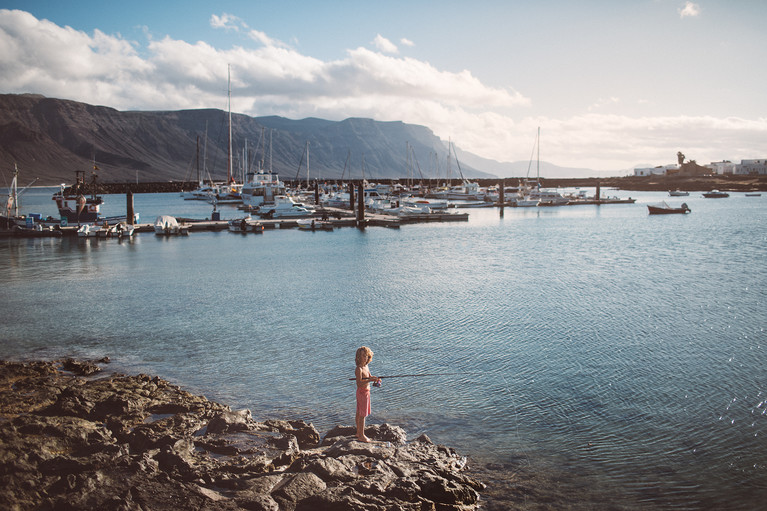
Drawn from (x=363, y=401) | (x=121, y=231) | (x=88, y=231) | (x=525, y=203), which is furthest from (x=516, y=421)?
(x=525, y=203)

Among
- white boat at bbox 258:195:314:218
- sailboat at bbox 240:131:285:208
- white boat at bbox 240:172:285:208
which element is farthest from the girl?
white boat at bbox 240:172:285:208

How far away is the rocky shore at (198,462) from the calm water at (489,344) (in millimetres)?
1386

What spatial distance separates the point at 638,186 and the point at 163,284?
185143mm

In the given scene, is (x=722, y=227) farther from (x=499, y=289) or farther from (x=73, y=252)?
(x=73, y=252)

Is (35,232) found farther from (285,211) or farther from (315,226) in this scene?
(285,211)

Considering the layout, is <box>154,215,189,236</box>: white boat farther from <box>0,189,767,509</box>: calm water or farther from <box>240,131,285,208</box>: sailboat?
<box>240,131,285,208</box>: sailboat

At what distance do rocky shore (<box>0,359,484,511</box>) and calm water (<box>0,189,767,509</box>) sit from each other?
139 centimetres

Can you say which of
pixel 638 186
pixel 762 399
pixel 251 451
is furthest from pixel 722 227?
pixel 638 186

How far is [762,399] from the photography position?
12.9 m

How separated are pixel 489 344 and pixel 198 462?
10430 mm

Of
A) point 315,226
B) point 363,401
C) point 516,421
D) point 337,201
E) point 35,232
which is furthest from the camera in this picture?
point 337,201

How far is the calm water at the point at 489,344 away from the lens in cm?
1034

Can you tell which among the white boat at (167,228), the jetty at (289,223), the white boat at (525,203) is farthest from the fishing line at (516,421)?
the white boat at (525,203)

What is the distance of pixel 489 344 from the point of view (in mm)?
17531
